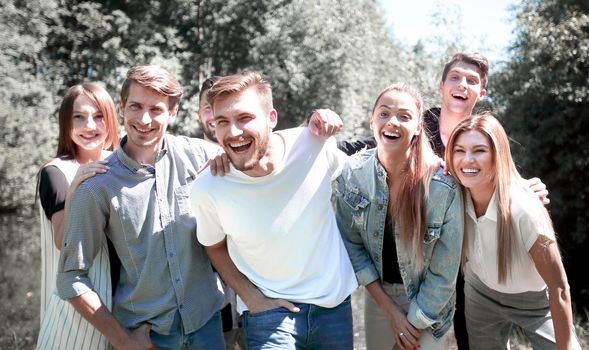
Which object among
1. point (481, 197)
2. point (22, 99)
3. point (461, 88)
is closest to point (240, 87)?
point (481, 197)

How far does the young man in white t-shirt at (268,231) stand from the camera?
2982mm

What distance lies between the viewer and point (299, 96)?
1451cm

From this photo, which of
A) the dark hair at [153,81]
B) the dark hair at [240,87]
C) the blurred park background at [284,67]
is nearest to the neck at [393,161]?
the dark hair at [240,87]

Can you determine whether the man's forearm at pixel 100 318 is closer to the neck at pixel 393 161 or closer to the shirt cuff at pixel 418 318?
the shirt cuff at pixel 418 318

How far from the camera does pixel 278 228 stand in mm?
3027

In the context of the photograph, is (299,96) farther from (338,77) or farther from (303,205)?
(303,205)

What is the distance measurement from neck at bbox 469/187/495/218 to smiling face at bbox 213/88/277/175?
1.16 metres

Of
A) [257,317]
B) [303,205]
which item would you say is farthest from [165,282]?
[303,205]

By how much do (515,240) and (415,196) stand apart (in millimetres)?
610

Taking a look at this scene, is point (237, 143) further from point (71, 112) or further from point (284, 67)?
point (284, 67)

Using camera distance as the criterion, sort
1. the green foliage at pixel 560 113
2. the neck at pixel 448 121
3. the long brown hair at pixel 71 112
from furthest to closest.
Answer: the green foliage at pixel 560 113 → the neck at pixel 448 121 → the long brown hair at pixel 71 112

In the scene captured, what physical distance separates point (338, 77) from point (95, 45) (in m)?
5.92

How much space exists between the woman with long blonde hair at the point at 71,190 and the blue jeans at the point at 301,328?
0.73 m

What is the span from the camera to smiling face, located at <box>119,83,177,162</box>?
303 cm
